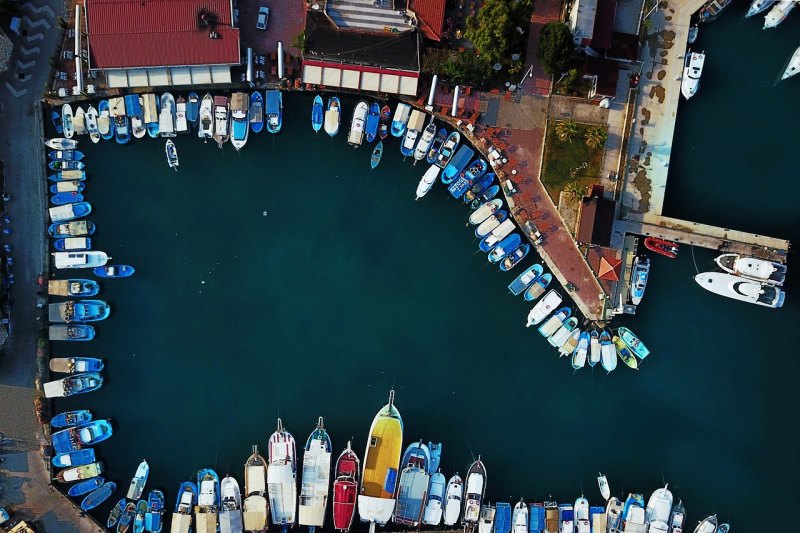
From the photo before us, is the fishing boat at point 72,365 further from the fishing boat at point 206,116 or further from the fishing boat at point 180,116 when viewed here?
the fishing boat at point 206,116

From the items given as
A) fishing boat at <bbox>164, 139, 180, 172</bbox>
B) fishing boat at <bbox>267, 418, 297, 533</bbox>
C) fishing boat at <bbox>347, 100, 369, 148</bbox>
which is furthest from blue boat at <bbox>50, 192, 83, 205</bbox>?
fishing boat at <bbox>267, 418, 297, 533</bbox>

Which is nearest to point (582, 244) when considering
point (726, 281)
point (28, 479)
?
point (726, 281)

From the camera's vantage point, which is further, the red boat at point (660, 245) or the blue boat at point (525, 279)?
the blue boat at point (525, 279)

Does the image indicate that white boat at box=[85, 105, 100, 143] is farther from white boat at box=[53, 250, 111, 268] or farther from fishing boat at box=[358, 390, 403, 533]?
fishing boat at box=[358, 390, 403, 533]

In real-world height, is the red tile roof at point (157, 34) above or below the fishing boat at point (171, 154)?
above

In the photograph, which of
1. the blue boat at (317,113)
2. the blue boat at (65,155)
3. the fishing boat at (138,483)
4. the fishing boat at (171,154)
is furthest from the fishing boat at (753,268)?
the blue boat at (65,155)

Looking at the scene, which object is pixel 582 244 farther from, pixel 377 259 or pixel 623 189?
pixel 377 259

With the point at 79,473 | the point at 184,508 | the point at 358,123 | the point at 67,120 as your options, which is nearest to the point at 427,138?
the point at 358,123
